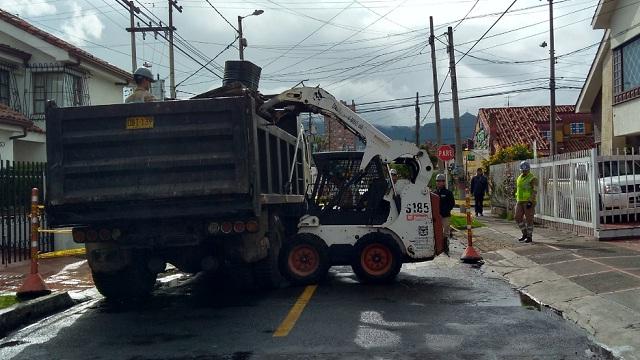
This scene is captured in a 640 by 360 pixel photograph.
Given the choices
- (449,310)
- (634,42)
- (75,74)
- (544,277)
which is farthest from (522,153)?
(449,310)

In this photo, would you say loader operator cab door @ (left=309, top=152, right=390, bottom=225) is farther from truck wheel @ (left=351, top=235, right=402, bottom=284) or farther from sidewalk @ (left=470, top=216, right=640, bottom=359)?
sidewalk @ (left=470, top=216, right=640, bottom=359)

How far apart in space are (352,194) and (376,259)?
111 centimetres

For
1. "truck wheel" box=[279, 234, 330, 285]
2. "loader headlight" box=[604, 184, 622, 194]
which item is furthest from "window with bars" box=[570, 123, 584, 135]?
"truck wheel" box=[279, 234, 330, 285]

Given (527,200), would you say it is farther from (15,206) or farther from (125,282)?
(15,206)

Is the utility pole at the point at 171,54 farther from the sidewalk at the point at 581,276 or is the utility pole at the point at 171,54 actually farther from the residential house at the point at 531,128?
the residential house at the point at 531,128

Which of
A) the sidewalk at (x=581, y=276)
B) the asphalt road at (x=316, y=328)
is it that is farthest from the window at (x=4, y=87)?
the sidewalk at (x=581, y=276)

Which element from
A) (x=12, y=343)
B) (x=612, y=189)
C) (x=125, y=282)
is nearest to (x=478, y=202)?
(x=612, y=189)

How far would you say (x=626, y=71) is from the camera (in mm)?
23062

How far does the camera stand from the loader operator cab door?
10.7 meters

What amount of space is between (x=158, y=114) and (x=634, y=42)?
61.5 feet

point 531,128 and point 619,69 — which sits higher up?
point 531,128

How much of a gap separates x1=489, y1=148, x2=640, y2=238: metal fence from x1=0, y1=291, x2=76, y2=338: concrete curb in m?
10.2

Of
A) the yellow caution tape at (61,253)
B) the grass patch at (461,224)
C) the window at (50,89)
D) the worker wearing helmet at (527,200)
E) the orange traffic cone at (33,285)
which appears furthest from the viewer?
the window at (50,89)

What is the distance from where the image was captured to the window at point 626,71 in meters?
22.1
